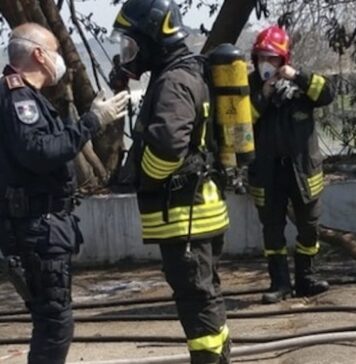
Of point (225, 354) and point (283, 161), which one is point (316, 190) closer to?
point (283, 161)

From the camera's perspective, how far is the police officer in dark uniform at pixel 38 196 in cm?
506

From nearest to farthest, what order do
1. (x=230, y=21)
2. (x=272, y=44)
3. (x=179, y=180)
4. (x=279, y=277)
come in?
(x=179, y=180)
(x=272, y=44)
(x=279, y=277)
(x=230, y=21)

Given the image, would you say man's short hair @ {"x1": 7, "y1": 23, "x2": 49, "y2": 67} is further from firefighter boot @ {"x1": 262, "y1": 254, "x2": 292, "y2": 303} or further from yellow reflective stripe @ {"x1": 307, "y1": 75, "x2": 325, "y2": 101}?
firefighter boot @ {"x1": 262, "y1": 254, "x2": 292, "y2": 303}

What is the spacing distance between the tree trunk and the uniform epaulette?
21.2ft

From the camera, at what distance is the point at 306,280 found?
7.71 metres

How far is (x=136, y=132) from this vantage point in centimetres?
527

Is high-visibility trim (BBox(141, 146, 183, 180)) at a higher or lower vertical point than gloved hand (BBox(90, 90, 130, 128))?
lower

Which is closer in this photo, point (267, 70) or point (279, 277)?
point (267, 70)

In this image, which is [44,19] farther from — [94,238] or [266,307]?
[266,307]

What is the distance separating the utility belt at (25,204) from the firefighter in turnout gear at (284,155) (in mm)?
2520

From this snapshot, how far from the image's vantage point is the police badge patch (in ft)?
16.5

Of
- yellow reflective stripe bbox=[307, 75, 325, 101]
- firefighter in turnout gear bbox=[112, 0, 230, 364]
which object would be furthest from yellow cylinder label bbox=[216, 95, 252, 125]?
yellow reflective stripe bbox=[307, 75, 325, 101]

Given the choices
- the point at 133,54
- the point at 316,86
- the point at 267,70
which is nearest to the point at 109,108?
the point at 133,54

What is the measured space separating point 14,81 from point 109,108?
1.55ft
